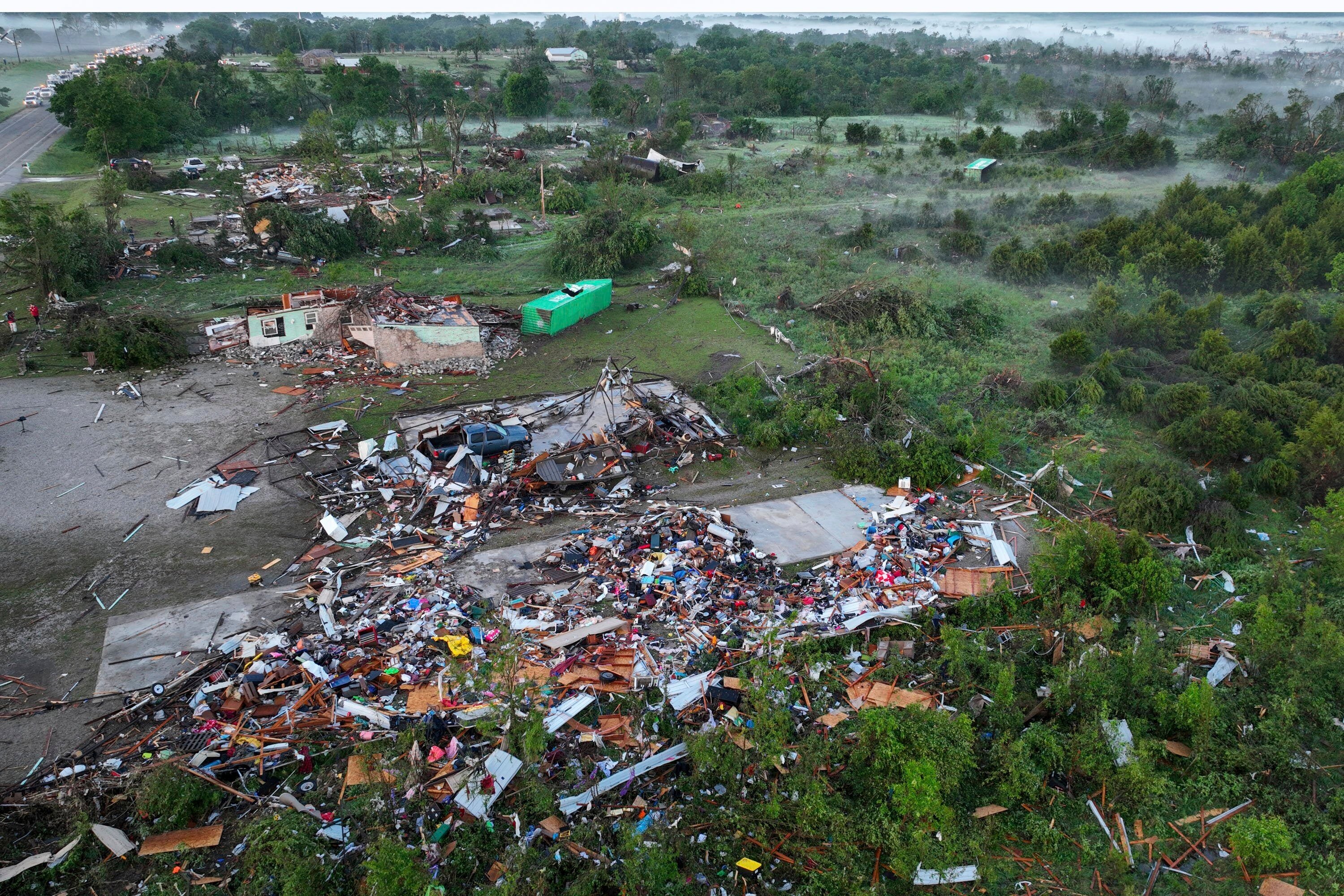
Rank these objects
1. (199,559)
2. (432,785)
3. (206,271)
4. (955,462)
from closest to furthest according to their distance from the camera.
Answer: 1. (432,785)
2. (199,559)
3. (955,462)
4. (206,271)

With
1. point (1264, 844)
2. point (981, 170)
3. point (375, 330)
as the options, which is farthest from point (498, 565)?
point (981, 170)

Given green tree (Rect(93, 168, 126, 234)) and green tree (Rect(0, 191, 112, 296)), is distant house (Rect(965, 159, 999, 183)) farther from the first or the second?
green tree (Rect(0, 191, 112, 296))

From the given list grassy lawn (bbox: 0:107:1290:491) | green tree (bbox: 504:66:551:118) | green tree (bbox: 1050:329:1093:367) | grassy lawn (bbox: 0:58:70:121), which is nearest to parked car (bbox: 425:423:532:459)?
grassy lawn (bbox: 0:107:1290:491)

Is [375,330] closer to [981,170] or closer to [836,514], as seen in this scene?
[836,514]

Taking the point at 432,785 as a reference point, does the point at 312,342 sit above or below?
above

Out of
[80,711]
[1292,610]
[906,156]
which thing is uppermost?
[906,156]

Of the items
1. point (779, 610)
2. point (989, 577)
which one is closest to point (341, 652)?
point (779, 610)

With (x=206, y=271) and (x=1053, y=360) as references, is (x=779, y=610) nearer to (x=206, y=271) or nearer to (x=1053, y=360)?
(x=1053, y=360)
